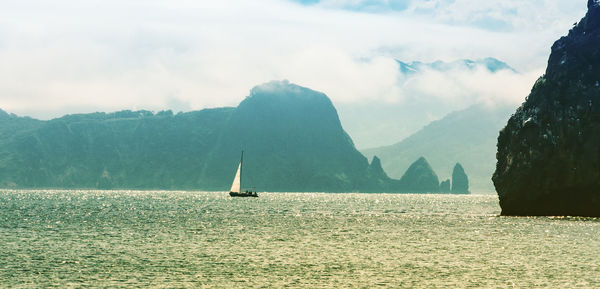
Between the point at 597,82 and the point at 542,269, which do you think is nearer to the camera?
the point at 542,269

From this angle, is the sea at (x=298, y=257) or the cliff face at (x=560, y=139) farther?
the cliff face at (x=560, y=139)

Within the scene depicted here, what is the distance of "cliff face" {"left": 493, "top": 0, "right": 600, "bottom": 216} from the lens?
92.4 meters

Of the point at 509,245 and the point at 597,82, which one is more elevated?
the point at 597,82

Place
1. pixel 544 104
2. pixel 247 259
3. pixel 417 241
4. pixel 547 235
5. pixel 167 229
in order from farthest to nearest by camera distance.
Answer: pixel 544 104, pixel 167 229, pixel 547 235, pixel 417 241, pixel 247 259

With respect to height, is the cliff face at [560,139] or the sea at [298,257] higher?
the cliff face at [560,139]

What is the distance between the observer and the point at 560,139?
311ft

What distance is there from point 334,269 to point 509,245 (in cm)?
2266

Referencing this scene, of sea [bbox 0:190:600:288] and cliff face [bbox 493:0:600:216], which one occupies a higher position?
cliff face [bbox 493:0:600:216]

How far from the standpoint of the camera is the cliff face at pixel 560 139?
92438 millimetres

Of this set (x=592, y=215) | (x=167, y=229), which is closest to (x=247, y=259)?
(x=167, y=229)

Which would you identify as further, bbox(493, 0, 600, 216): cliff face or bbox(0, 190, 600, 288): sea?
bbox(493, 0, 600, 216): cliff face

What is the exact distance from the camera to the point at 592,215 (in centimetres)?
9231

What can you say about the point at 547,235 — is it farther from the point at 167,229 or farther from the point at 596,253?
the point at 167,229

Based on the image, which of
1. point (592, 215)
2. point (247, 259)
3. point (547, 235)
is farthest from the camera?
point (592, 215)
